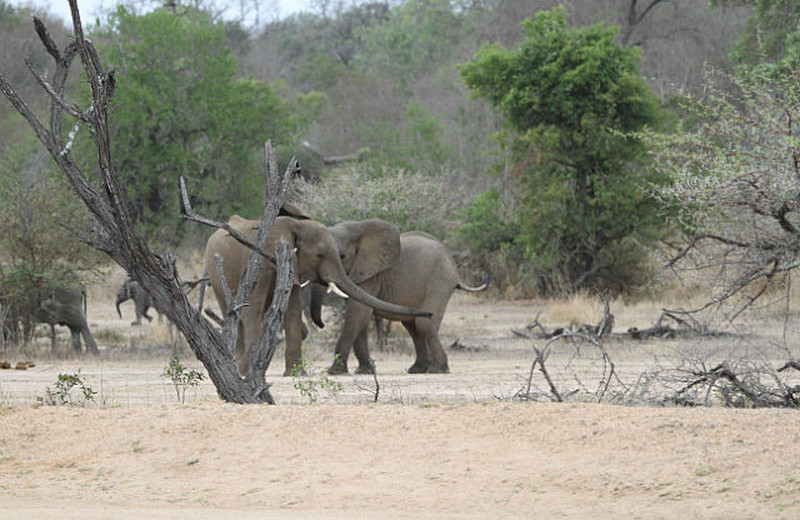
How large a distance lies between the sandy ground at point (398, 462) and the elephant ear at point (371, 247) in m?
6.87

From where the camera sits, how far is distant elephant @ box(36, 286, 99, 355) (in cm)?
Result: 1856

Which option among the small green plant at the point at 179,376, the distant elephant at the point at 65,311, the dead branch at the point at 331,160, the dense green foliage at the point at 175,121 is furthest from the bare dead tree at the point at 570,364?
the dead branch at the point at 331,160

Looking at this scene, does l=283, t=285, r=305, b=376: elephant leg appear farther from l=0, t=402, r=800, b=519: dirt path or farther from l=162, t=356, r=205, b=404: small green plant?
l=0, t=402, r=800, b=519: dirt path

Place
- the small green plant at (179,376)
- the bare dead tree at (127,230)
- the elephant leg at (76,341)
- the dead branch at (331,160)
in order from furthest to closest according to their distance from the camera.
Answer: the dead branch at (331,160)
the elephant leg at (76,341)
the small green plant at (179,376)
the bare dead tree at (127,230)

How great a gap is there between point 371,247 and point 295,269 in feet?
5.14

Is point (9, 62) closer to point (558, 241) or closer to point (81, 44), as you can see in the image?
point (558, 241)

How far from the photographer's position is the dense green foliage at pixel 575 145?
26.8 meters

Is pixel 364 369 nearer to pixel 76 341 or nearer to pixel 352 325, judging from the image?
pixel 352 325

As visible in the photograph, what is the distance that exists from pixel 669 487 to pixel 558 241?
21.0 metres

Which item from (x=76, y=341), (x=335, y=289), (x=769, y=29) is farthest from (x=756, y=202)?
(x=769, y=29)

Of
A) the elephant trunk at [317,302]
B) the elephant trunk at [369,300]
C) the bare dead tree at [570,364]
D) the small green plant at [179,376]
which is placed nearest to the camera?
the bare dead tree at [570,364]

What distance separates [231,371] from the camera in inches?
375

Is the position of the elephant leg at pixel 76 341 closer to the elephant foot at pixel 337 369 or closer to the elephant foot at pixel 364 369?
the elephant foot at pixel 364 369

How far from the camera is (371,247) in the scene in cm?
1596
